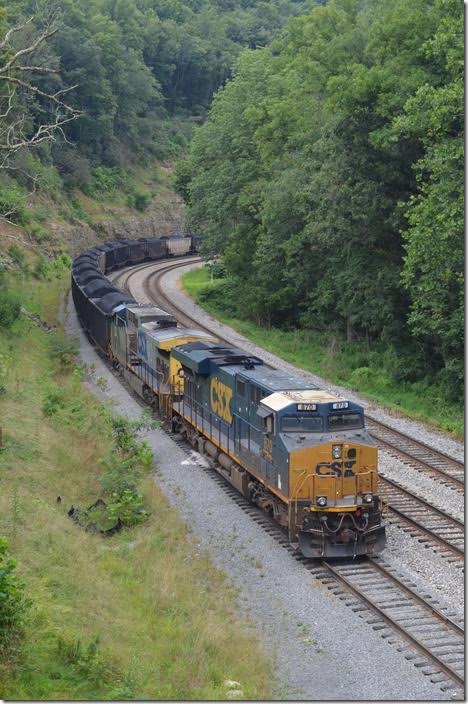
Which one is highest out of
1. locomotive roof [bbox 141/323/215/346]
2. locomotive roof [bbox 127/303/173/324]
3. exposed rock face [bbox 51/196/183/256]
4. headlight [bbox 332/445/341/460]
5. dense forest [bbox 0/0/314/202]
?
dense forest [bbox 0/0/314/202]

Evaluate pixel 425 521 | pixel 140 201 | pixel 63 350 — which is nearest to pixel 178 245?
pixel 140 201

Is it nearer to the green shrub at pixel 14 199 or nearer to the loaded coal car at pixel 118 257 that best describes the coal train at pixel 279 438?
the green shrub at pixel 14 199

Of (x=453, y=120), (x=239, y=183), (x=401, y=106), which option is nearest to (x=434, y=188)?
(x=453, y=120)

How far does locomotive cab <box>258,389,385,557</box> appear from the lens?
18.2 meters

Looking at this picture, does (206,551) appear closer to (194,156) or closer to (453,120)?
(453,120)

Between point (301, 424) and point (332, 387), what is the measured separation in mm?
16139

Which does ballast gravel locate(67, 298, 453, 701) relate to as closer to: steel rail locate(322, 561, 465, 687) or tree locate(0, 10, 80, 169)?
steel rail locate(322, 561, 465, 687)

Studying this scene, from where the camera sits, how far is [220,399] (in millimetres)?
23969

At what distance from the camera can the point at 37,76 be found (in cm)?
8200

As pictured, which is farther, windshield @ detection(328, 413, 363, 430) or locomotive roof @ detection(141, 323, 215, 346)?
locomotive roof @ detection(141, 323, 215, 346)

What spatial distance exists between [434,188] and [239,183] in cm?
2409

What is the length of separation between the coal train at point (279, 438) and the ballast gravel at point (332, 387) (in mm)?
6396

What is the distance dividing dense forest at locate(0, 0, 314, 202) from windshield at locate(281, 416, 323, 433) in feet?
122

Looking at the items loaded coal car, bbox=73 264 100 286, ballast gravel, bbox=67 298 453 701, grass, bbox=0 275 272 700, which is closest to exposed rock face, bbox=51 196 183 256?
loaded coal car, bbox=73 264 100 286
